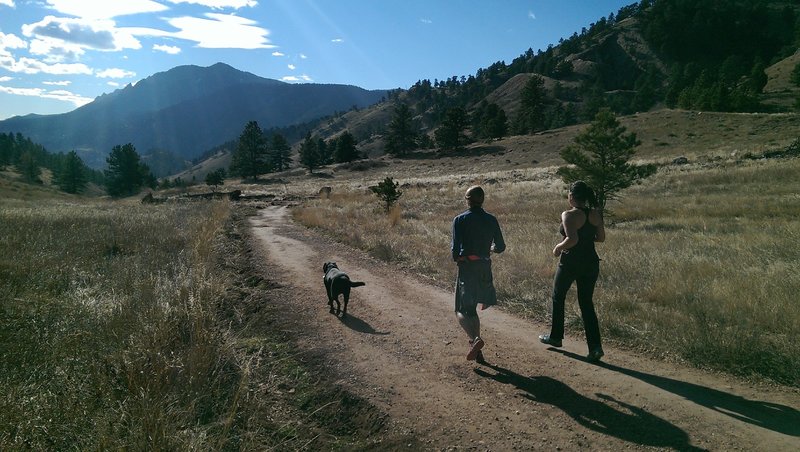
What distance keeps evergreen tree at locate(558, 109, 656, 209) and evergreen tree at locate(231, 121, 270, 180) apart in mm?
68285

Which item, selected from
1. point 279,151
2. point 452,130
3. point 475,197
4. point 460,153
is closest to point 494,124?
point 452,130

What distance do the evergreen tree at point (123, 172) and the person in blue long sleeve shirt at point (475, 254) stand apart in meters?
77.0

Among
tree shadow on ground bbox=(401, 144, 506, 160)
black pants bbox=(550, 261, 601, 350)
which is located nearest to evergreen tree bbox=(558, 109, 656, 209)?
black pants bbox=(550, 261, 601, 350)

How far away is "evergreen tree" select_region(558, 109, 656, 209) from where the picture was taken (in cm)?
1688

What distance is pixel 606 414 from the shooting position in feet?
13.4

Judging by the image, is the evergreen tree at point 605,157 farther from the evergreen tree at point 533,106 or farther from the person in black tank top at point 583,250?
the evergreen tree at point 533,106

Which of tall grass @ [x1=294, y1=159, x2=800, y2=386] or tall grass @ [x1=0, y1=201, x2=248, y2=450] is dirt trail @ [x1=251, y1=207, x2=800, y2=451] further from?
tall grass @ [x1=0, y1=201, x2=248, y2=450]

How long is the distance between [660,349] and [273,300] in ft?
21.2

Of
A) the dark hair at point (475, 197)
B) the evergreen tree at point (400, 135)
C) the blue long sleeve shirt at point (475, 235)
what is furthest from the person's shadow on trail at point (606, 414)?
the evergreen tree at point (400, 135)

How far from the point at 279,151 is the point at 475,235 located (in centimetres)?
8719

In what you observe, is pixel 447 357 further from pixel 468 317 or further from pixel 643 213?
pixel 643 213

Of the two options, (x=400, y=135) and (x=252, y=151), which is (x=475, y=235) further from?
(x=400, y=135)

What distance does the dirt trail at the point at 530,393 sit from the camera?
375cm

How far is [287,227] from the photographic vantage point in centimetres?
2014
